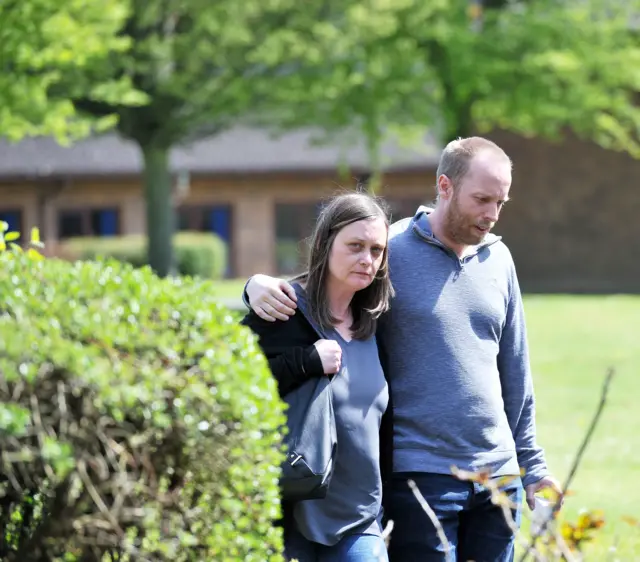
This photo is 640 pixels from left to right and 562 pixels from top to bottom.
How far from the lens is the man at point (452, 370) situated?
4.02 meters

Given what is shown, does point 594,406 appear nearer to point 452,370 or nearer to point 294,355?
point 452,370

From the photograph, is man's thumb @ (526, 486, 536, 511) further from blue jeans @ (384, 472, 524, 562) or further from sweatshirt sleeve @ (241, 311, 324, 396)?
sweatshirt sleeve @ (241, 311, 324, 396)

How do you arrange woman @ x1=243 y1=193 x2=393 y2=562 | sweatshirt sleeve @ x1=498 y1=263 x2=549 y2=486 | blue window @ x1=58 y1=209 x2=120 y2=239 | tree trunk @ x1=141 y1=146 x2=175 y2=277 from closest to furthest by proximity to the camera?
woman @ x1=243 y1=193 x2=393 y2=562 < sweatshirt sleeve @ x1=498 y1=263 x2=549 y2=486 < tree trunk @ x1=141 y1=146 x2=175 y2=277 < blue window @ x1=58 y1=209 x2=120 y2=239

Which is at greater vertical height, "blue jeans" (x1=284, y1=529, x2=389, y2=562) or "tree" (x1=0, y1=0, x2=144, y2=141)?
"tree" (x1=0, y1=0, x2=144, y2=141)

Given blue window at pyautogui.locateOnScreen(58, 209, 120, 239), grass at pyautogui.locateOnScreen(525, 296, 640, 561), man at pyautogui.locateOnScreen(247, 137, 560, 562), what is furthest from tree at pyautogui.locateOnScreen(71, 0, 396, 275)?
man at pyautogui.locateOnScreen(247, 137, 560, 562)

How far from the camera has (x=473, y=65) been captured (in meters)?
26.2

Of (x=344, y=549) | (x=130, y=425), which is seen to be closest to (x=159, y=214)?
(x=344, y=549)

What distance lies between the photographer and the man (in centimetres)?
402

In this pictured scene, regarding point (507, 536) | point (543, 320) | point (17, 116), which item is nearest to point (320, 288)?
point (507, 536)

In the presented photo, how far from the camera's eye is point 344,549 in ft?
12.3

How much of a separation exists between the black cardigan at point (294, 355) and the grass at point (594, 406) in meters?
0.60

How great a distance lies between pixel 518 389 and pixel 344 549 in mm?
932

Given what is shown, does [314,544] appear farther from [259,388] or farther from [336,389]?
[259,388]

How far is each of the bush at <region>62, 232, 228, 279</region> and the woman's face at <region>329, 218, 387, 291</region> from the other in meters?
29.1
